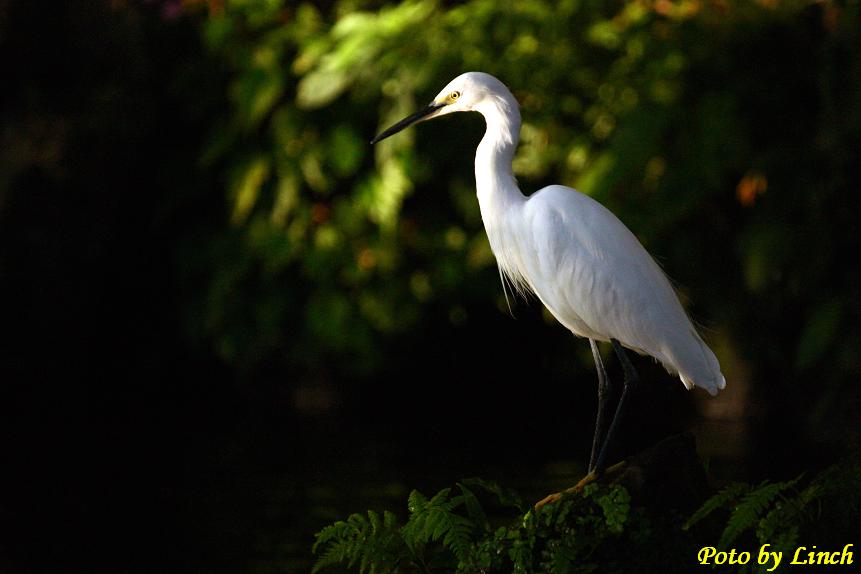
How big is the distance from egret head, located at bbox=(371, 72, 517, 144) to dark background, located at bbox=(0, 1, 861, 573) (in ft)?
9.36

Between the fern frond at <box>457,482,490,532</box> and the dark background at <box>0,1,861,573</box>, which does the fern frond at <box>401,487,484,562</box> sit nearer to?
the fern frond at <box>457,482,490,532</box>

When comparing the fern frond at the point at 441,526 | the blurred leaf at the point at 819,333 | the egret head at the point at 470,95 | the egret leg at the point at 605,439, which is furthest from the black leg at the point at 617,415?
the blurred leaf at the point at 819,333

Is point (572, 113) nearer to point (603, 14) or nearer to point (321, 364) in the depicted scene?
point (603, 14)

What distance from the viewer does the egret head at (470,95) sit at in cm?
491

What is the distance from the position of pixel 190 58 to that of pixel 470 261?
3.43 metres

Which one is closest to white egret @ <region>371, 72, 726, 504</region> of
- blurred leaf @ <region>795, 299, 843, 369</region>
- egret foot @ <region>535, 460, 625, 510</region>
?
egret foot @ <region>535, 460, 625, 510</region>

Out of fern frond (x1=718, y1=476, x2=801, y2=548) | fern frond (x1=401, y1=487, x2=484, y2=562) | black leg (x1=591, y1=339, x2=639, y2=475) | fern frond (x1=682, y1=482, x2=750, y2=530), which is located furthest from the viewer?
black leg (x1=591, y1=339, x2=639, y2=475)

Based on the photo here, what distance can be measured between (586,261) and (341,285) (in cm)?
667

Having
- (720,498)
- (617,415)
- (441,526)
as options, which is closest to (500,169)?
(617,415)

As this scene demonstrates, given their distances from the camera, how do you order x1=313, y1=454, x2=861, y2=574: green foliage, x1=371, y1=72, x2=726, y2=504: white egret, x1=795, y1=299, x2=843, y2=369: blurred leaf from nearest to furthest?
x1=313, y1=454, x2=861, y2=574: green foliage
x1=371, y1=72, x2=726, y2=504: white egret
x1=795, y1=299, x2=843, y2=369: blurred leaf

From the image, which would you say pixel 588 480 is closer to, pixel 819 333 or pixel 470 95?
pixel 470 95

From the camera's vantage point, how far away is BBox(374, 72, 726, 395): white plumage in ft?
16.0

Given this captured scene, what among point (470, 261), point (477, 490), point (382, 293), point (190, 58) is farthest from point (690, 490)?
point (190, 58)

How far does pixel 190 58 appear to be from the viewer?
40.4 ft
